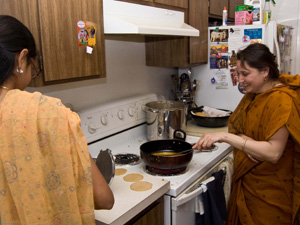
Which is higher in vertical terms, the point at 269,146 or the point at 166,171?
the point at 269,146

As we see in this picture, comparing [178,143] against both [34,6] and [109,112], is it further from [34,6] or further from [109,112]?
[34,6]

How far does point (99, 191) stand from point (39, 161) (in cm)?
21

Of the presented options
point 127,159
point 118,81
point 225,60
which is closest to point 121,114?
point 118,81

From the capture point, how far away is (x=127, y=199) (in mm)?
1335

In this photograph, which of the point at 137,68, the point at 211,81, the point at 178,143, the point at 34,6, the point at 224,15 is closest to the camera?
the point at 34,6

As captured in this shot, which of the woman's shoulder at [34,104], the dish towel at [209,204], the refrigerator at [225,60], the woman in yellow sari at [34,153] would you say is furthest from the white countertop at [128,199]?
the refrigerator at [225,60]

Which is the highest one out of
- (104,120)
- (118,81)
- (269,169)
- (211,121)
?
(118,81)

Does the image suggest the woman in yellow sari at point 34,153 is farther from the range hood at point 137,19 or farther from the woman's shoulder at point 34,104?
the range hood at point 137,19

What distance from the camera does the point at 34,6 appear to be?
3.73ft

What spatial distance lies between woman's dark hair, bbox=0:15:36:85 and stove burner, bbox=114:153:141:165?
1021 mm

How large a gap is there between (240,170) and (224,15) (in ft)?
4.27

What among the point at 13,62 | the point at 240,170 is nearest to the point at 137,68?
the point at 240,170

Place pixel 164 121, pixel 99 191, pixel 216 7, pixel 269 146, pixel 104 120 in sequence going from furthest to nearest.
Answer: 1. pixel 216 7
2. pixel 164 121
3. pixel 104 120
4. pixel 269 146
5. pixel 99 191

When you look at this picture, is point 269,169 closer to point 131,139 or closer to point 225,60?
point 131,139
